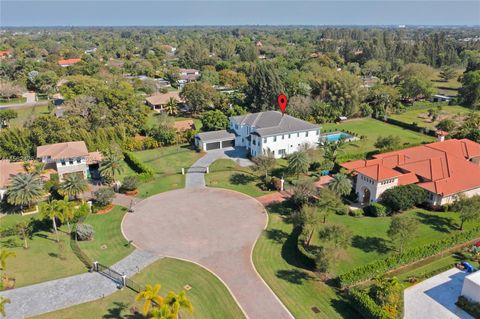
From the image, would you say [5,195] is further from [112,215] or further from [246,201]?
[246,201]

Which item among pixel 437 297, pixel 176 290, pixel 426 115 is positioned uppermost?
pixel 426 115

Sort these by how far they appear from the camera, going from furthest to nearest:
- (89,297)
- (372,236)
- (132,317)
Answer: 1. (372,236)
2. (89,297)
3. (132,317)

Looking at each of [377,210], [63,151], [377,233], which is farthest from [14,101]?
[377,233]

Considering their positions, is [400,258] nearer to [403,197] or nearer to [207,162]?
[403,197]

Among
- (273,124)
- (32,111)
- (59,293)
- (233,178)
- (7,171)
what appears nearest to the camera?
(59,293)

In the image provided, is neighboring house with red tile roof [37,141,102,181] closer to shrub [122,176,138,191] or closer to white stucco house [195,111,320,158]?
shrub [122,176,138,191]

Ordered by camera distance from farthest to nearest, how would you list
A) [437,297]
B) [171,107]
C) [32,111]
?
[32,111] → [171,107] → [437,297]

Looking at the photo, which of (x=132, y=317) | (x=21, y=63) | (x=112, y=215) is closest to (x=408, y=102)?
(x=112, y=215)
